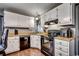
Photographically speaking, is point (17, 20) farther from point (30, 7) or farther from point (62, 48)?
point (62, 48)

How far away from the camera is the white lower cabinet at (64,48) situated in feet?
4.72

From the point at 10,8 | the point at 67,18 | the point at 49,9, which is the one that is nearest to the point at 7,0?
the point at 10,8

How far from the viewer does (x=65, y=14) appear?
1474 mm

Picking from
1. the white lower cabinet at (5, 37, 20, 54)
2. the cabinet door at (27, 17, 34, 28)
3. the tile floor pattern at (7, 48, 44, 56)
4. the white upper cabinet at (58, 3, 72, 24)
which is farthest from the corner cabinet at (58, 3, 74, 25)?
the white lower cabinet at (5, 37, 20, 54)

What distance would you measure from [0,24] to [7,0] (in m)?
0.35

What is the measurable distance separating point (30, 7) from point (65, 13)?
1.61ft

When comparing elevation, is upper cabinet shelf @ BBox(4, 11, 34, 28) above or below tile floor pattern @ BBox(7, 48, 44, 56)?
above

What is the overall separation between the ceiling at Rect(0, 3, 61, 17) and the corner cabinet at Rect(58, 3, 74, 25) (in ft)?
0.32

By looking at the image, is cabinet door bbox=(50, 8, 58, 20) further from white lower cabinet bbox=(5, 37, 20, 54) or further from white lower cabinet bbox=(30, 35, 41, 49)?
white lower cabinet bbox=(5, 37, 20, 54)

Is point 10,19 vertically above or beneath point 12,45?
above

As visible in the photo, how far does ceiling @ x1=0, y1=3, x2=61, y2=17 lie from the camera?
1480 mm

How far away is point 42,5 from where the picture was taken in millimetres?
1503

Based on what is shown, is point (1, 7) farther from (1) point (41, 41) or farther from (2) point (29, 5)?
(1) point (41, 41)

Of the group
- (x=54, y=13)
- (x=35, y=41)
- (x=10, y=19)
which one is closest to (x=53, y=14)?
(x=54, y=13)
